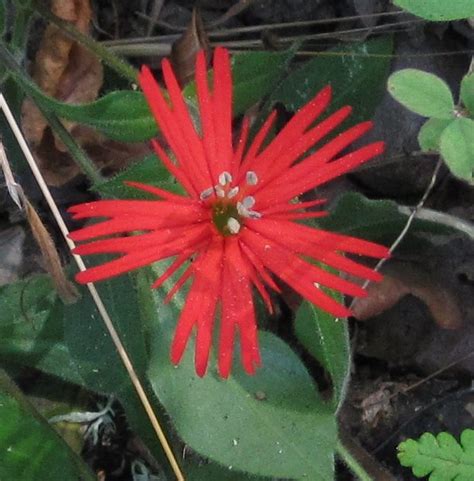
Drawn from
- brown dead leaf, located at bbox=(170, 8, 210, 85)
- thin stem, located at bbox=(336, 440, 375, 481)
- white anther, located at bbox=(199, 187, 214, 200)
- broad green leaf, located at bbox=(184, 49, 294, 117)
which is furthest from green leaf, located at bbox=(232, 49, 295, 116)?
thin stem, located at bbox=(336, 440, 375, 481)

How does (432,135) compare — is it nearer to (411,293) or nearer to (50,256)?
(411,293)

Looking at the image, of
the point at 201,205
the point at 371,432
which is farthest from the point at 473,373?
the point at 201,205

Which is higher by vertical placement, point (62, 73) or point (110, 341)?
point (62, 73)

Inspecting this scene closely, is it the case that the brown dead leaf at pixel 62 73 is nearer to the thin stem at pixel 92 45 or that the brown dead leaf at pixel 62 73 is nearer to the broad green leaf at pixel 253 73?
the thin stem at pixel 92 45

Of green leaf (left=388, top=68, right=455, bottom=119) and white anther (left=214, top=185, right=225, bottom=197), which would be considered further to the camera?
green leaf (left=388, top=68, right=455, bottom=119)

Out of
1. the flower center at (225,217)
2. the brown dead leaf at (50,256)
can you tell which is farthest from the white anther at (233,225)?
the brown dead leaf at (50,256)

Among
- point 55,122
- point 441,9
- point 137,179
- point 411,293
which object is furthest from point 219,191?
point 411,293

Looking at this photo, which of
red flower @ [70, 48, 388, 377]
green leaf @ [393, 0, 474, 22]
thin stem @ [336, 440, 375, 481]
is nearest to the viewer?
red flower @ [70, 48, 388, 377]

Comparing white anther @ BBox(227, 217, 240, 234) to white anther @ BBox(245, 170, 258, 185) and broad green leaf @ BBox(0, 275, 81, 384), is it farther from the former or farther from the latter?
broad green leaf @ BBox(0, 275, 81, 384)
